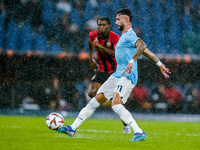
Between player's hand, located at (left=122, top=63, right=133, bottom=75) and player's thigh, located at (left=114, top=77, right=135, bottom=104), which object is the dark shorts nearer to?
player's thigh, located at (left=114, top=77, right=135, bottom=104)

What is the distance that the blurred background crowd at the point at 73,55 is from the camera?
51.2ft

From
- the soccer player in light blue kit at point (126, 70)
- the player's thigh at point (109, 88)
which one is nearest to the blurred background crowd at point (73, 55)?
the player's thigh at point (109, 88)

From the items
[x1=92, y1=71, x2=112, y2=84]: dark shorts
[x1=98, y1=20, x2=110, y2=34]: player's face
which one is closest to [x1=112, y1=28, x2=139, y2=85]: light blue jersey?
[x1=98, y1=20, x2=110, y2=34]: player's face

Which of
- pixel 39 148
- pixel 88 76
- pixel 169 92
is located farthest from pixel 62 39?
pixel 39 148

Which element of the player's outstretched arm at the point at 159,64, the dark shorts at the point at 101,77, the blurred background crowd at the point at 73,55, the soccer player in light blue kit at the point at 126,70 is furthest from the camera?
the blurred background crowd at the point at 73,55

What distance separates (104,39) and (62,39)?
9.56 meters

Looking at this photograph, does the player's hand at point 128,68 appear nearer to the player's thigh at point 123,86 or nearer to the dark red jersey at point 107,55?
the player's thigh at point 123,86

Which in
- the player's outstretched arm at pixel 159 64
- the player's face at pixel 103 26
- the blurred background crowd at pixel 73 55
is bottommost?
the blurred background crowd at pixel 73 55

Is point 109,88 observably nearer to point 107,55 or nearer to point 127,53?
point 127,53

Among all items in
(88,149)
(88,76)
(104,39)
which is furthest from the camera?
(88,76)

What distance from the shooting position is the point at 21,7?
17469 millimetres

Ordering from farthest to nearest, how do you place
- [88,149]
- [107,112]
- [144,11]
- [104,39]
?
[144,11] → [107,112] → [104,39] → [88,149]

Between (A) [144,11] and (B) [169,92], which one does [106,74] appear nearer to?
(B) [169,92]

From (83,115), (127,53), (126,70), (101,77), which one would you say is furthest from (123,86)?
(101,77)
